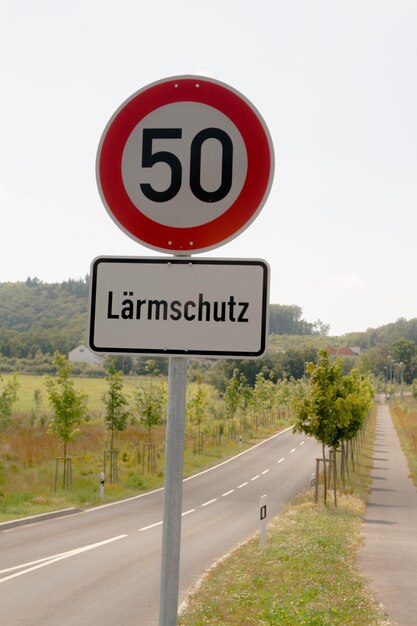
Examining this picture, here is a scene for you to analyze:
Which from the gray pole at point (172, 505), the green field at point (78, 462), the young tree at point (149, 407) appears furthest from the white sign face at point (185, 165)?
the young tree at point (149, 407)

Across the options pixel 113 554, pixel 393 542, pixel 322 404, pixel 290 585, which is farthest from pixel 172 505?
pixel 322 404

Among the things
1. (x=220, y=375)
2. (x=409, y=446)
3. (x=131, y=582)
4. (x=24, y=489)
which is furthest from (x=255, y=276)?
(x=220, y=375)

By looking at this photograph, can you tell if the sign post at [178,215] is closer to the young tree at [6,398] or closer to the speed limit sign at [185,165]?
the speed limit sign at [185,165]

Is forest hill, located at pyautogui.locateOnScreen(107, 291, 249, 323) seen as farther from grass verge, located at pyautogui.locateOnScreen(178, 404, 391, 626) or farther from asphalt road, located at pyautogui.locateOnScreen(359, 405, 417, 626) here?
asphalt road, located at pyautogui.locateOnScreen(359, 405, 417, 626)

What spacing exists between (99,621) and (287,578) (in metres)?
3.31

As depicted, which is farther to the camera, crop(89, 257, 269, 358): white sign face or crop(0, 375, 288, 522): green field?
crop(0, 375, 288, 522): green field

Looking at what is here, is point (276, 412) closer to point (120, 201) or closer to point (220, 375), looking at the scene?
point (220, 375)

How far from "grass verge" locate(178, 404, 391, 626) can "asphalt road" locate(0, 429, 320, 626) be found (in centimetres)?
73

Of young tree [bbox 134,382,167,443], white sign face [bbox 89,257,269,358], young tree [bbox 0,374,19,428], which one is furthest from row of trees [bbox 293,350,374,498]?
white sign face [bbox 89,257,269,358]

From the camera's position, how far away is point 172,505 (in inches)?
92.8

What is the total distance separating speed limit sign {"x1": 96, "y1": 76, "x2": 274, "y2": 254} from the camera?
8.53ft

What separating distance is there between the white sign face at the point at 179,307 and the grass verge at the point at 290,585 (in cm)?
765

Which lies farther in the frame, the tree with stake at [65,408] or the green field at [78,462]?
the tree with stake at [65,408]

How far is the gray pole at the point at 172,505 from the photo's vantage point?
232 cm
